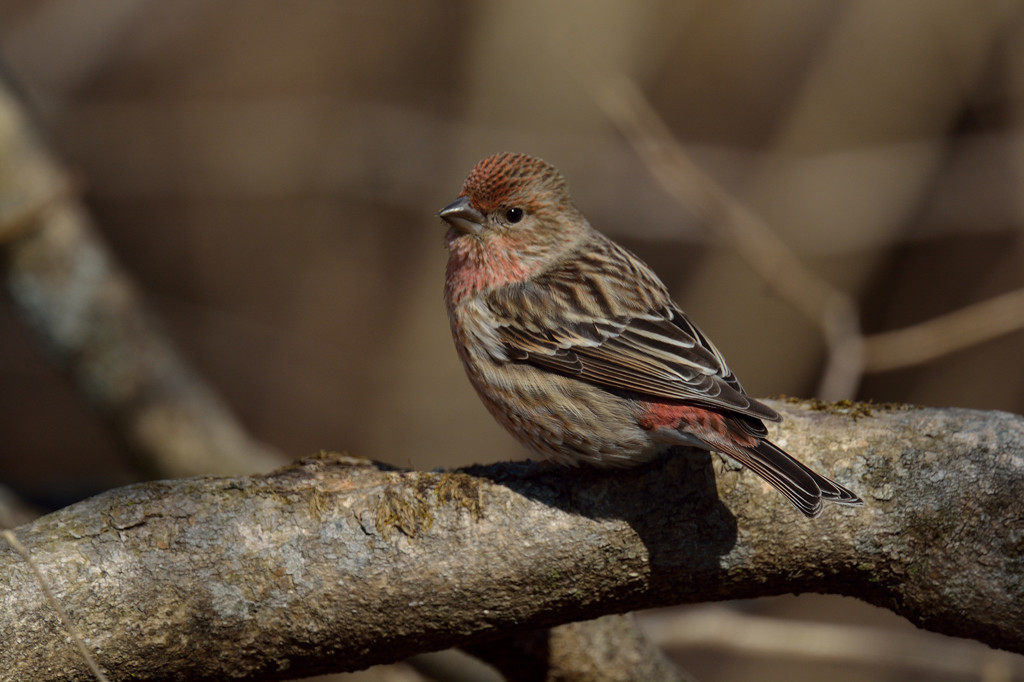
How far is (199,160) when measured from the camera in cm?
952

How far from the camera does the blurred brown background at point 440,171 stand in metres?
8.69

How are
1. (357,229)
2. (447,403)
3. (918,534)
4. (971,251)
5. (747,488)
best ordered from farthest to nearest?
1. (357,229)
2. (447,403)
3. (971,251)
4. (747,488)
5. (918,534)

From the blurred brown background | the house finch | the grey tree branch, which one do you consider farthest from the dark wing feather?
the blurred brown background

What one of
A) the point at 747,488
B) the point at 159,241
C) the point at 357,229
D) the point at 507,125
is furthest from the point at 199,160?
the point at 747,488

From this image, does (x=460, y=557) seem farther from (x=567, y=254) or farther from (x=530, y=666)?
(x=567, y=254)

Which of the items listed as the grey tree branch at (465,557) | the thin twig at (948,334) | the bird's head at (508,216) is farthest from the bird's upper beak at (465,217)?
the thin twig at (948,334)

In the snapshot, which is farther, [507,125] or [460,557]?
[507,125]

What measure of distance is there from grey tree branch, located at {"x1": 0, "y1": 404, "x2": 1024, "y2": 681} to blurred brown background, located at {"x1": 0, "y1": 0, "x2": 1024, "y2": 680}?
508 centimetres

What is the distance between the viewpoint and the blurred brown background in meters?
8.69

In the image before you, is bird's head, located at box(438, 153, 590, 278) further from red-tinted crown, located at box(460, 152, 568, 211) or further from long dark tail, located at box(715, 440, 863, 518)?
long dark tail, located at box(715, 440, 863, 518)

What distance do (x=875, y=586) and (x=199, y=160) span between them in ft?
26.4

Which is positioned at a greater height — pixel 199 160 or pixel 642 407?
pixel 199 160

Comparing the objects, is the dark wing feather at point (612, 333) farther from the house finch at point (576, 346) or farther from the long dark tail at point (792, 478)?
the long dark tail at point (792, 478)

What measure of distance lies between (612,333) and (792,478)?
1286 mm
